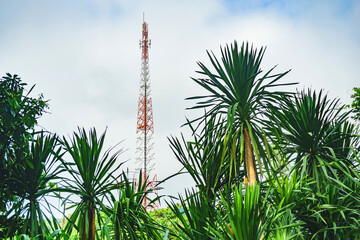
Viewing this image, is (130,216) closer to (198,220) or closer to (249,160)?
(198,220)

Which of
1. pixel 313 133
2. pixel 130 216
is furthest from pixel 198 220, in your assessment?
pixel 313 133

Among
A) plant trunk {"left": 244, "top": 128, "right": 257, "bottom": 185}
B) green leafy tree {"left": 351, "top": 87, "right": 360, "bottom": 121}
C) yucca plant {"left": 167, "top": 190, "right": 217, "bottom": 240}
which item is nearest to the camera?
yucca plant {"left": 167, "top": 190, "right": 217, "bottom": 240}

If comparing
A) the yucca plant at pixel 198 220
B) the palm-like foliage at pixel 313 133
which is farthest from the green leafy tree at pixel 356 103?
the yucca plant at pixel 198 220

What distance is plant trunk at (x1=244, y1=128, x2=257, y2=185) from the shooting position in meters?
4.36

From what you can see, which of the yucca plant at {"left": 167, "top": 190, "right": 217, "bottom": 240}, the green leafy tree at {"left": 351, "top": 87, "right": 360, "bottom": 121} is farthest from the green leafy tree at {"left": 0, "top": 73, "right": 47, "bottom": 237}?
the green leafy tree at {"left": 351, "top": 87, "right": 360, "bottom": 121}

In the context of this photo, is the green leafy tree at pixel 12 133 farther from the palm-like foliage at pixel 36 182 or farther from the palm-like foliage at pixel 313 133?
the palm-like foliage at pixel 313 133

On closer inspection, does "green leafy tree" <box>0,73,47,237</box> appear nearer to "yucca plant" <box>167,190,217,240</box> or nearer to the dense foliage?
the dense foliage

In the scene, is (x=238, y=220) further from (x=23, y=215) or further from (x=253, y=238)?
(x=23, y=215)

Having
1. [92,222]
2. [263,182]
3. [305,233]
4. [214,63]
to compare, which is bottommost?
[305,233]

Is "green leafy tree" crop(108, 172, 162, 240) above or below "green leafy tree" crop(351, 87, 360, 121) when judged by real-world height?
below

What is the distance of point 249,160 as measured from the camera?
449 centimetres

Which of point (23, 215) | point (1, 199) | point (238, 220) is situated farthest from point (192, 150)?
point (1, 199)

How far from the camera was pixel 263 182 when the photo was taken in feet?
15.5

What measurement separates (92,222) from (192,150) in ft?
5.19
